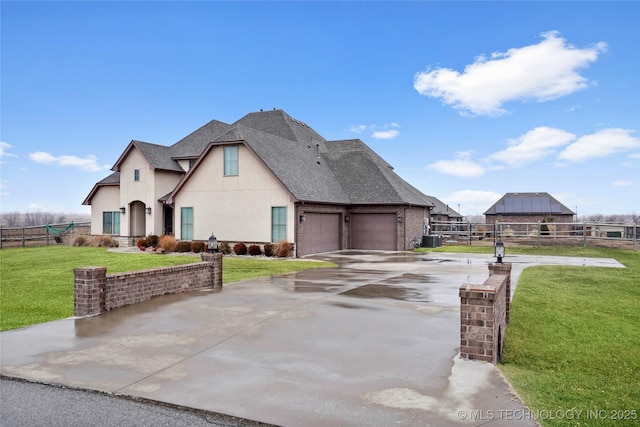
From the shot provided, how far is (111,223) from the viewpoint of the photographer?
3253cm

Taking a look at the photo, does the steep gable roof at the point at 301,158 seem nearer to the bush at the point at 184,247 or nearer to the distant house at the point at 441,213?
the bush at the point at 184,247

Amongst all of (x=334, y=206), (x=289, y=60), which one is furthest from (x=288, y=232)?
(x=289, y=60)

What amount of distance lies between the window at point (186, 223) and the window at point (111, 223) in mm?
8588

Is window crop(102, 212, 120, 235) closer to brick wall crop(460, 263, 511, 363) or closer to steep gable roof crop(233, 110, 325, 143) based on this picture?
steep gable roof crop(233, 110, 325, 143)

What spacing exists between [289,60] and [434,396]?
3068cm

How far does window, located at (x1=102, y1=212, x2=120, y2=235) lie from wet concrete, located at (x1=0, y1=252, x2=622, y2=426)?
24465 mm

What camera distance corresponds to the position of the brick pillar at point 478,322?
19.2ft

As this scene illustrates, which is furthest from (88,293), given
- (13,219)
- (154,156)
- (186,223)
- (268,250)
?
(13,219)

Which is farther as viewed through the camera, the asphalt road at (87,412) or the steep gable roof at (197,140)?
the steep gable roof at (197,140)

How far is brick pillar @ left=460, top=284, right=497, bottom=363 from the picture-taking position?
585 cm

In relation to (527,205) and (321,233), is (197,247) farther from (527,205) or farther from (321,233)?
(527,205)

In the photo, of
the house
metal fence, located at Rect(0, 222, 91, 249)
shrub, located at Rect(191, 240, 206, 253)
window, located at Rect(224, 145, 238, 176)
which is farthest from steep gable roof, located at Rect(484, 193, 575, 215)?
metal fence, located at Rect(0, 222, 91, 249)

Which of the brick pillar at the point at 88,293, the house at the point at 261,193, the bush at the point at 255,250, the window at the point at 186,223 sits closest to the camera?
the brick pillar at the point at 88,293

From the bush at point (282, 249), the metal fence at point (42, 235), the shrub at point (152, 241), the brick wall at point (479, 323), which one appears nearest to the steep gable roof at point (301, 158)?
the bush at point (282, 249)
